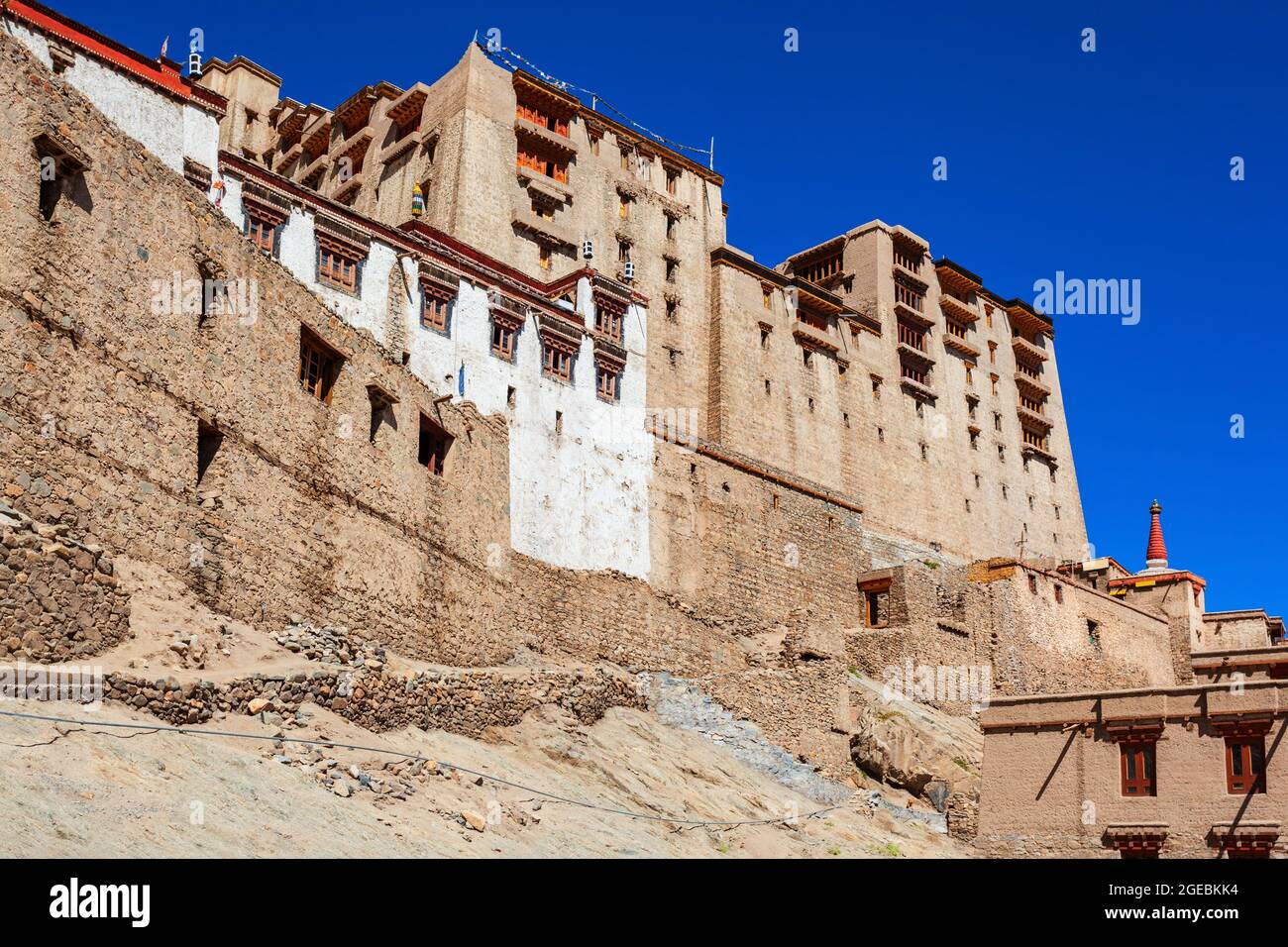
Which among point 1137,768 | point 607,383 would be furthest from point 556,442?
point 1137,768

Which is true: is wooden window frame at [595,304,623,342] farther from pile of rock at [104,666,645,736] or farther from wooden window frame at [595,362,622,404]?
pile of rock at [104,666,645,736]

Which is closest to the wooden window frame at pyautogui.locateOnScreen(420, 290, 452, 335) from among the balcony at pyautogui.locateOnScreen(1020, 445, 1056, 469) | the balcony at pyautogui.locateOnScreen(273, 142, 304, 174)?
the balcony at pyautogui.locateOnScreen(273, 142, 304, 174)

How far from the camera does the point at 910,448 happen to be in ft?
198

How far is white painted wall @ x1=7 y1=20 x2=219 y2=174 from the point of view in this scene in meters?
28.8

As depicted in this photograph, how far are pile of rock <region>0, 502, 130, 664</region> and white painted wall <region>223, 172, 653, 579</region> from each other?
1445cm

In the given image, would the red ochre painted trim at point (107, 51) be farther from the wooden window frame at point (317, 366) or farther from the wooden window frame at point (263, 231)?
the wooden window frame at point (317, 366)

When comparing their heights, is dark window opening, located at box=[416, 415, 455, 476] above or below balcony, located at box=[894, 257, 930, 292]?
below

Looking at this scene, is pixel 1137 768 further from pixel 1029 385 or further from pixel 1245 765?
pixel 1029 385

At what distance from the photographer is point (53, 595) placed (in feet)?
59.4

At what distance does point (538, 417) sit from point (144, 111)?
1212cm

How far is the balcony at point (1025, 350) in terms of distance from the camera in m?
70.9
